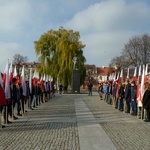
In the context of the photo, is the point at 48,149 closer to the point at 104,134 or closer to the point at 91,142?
the point at 91,142

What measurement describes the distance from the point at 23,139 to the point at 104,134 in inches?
109

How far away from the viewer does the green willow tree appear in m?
56.0

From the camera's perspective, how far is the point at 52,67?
2234 inches

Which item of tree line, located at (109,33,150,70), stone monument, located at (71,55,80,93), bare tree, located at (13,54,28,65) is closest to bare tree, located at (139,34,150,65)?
tree line, located at (109,33,150,70)

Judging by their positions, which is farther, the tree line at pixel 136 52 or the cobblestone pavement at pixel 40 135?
the tree line at pixel 136 52

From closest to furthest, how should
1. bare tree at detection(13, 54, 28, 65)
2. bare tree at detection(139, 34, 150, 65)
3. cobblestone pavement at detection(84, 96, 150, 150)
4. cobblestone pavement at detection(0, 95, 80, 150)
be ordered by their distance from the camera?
cobblestone pavement at detection(0, 95, 80, 150), cobblestone pavement at detection(84, 96, 150, 150), bare tree at detection(139, 34, 150, 65), bare tree at detection(13, 54, 28, 65)

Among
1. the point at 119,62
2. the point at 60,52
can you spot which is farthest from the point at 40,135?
the point at 119,62

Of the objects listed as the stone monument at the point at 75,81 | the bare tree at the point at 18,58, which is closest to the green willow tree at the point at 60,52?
the stone monument at the point at 75,81

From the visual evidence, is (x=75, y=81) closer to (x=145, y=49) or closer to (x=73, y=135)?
(x=145, y=49)

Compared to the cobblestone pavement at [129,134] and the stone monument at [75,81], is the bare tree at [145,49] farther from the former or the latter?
the cobblestone pavement at [129,134]

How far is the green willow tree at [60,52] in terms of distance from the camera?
56.0 metres

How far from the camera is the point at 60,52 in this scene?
187ft

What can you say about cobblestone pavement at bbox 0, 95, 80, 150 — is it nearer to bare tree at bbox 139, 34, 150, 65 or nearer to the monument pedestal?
the monument pedestal

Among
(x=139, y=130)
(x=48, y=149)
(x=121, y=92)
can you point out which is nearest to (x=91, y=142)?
(x=48, y=149)
